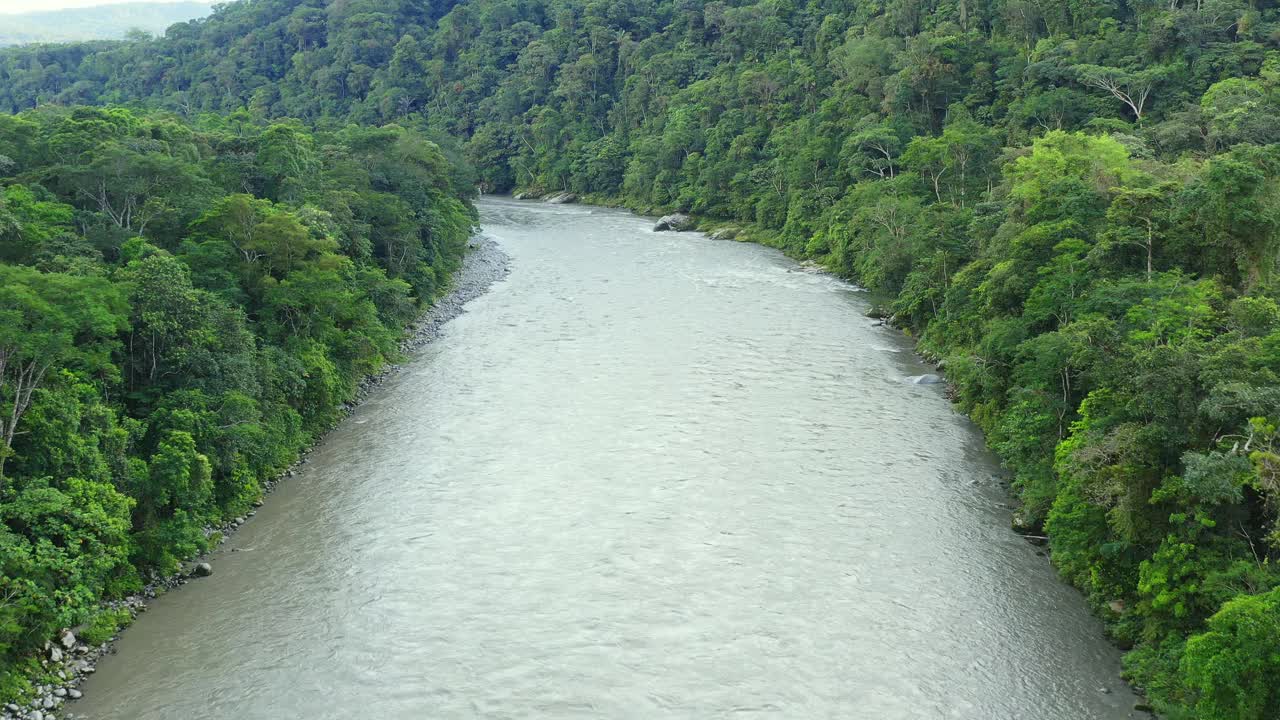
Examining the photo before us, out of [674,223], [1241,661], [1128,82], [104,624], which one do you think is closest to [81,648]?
[104,624]

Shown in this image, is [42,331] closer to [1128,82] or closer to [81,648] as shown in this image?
[81,648]

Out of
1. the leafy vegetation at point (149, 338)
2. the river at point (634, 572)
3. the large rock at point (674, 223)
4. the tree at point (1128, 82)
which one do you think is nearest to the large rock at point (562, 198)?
the large rock at point (674, 223)

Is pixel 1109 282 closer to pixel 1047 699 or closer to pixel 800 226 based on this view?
pixel 1047 699

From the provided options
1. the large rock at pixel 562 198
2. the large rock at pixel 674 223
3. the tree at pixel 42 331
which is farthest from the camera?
the large rock at pixel 562 198

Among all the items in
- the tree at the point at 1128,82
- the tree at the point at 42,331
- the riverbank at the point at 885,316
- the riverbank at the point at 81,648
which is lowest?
the riverbank at the point at 81,648

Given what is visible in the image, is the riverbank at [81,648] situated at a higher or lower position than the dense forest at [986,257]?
lower

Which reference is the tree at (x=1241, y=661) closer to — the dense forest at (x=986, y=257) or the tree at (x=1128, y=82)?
the dense forest at (x=986, y=257)

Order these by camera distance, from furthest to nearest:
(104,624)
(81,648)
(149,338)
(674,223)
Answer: (674,223) → (149,338) → (104,624) → (81,648)
